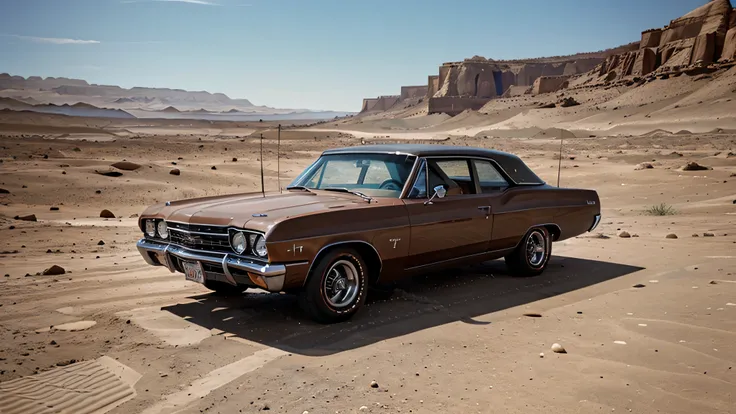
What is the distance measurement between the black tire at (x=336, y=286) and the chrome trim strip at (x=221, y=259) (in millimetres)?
375

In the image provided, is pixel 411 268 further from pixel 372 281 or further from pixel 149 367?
pixel 149 367

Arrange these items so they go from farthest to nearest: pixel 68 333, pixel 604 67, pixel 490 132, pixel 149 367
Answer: pixel 604 67 → pixel 490 132 → pixel 68 333 → pixel 149 367

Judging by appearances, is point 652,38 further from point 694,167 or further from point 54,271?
point 54,271

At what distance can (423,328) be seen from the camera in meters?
5.56

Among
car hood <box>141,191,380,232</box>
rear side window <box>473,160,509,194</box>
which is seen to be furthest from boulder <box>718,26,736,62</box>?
car hood <box>141,191,380,232</box>

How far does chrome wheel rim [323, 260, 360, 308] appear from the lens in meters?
5.66

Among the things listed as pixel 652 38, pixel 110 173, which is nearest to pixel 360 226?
pixel 110 173

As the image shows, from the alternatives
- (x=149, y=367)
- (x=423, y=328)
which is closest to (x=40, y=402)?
(x=149, y=367)

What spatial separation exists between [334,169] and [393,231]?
1211 millimetres

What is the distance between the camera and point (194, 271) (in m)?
5.67

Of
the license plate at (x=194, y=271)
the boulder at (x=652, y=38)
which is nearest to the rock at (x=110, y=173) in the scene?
the license plate at (x=194, y=271)

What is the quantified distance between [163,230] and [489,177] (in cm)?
345

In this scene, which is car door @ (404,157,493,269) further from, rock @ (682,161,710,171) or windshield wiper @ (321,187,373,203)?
rock @ (682,161,710,171)

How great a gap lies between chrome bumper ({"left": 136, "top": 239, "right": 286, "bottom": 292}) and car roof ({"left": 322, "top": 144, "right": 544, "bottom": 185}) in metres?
1.95
